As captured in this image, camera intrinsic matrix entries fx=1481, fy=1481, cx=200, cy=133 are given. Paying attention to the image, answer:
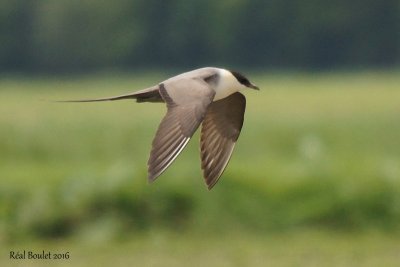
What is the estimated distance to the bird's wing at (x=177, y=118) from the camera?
19.0ft

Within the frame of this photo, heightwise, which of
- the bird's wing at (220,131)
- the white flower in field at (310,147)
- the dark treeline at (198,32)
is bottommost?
the dark treeline at (198,32)

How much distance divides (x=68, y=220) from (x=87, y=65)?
1113 inches

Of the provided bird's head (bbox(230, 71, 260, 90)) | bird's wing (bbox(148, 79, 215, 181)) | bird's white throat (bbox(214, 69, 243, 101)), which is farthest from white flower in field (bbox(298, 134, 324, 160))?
→ bird's wing (bbox(148, 79, 215, 181))

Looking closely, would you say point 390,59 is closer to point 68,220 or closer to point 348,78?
point 348,78

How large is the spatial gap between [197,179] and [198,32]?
A: 29.3 meters

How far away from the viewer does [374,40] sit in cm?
3809

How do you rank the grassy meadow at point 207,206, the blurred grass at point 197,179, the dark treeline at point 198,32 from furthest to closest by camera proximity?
1. the dark treeline at point 198,32
2. the blurred grass at point 197,179
3. the grassy meadow at point 207,206

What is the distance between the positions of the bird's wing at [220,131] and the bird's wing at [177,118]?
0.80m

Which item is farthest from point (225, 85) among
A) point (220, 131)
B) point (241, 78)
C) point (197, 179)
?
point (197, 179)

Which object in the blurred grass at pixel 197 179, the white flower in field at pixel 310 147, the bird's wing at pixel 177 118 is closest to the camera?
the bird's wing at pixel 177 118

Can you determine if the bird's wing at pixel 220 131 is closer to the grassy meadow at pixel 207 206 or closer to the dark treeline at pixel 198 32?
the grassy meadow at pixel 207 206

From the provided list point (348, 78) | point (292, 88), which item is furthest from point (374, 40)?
point (292, 88)

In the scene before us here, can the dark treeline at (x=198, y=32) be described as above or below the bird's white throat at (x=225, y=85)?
below

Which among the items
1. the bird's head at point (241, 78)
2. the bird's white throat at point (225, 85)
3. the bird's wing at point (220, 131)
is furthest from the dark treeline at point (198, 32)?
the bird's white throat at point (225, 85)
